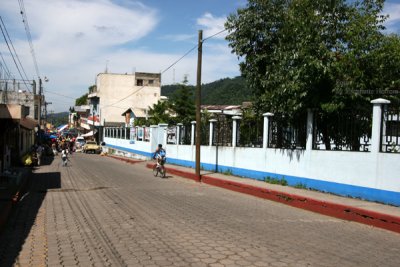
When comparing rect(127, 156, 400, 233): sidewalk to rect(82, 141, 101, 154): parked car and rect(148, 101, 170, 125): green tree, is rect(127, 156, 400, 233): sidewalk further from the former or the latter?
rect(82, 141, 101, 154): parked car

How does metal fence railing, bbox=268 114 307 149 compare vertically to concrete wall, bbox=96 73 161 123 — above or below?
below

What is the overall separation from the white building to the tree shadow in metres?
61.1

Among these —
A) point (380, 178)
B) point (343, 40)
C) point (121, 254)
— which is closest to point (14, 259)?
point (121, 254)

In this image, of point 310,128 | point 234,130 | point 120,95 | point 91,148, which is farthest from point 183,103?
point 310,128

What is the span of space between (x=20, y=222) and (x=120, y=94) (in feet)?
227

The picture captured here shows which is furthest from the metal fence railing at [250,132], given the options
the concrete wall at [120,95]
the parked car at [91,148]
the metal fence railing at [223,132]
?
the concrete wall at [120,95]

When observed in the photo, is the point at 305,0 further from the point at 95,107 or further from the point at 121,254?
the point at 95,107

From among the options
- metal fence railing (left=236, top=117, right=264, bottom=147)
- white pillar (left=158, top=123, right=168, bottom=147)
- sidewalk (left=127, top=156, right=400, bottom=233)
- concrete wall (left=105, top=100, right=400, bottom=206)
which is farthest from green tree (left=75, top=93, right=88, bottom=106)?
sidewalk (left=127, top=156, right=400, bottom=233)

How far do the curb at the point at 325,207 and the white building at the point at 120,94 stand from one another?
6200 centimetres

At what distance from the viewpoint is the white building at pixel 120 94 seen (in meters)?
76.2

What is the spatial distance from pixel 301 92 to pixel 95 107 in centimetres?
7065

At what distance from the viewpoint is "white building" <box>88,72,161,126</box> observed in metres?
76.2

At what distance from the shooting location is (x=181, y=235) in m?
7.43

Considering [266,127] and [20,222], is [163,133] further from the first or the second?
[20,222]
